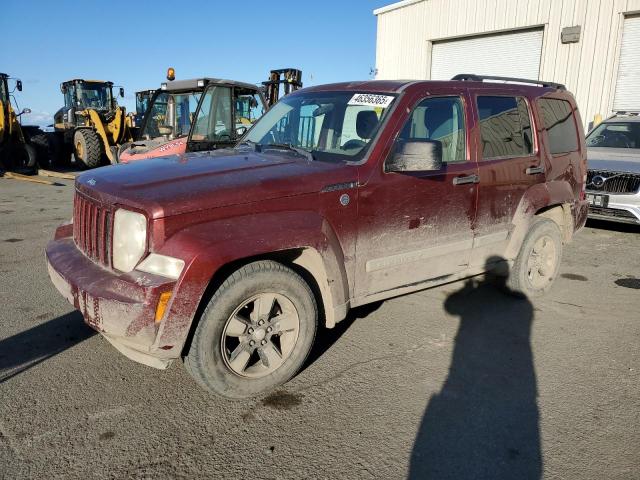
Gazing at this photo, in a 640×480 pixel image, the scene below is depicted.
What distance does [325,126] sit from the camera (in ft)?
13.3

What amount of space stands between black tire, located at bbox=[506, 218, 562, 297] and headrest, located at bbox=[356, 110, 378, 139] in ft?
6.76

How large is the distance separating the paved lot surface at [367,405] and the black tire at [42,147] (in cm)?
1442

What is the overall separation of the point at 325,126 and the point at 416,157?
0.87m

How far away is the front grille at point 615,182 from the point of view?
773 cm

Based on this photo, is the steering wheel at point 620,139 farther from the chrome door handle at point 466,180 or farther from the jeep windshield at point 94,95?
the jeep windshield at point 94,95

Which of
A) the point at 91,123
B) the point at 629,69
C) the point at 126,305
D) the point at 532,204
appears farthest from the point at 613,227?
the point at 91,123

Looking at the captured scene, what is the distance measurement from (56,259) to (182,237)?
47.2 inches

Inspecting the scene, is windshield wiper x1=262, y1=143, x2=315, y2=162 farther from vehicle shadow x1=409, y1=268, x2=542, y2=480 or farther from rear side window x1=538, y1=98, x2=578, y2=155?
rear side window x1=538, y1=98, x2=578, y2=155

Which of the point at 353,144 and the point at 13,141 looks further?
the point at 13,141

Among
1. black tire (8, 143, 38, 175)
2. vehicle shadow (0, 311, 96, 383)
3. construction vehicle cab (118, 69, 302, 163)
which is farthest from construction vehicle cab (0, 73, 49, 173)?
vehicle shadow (0, 311, 96, 383)

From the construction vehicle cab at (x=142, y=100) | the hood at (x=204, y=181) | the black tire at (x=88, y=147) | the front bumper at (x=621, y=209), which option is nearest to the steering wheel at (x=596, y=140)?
the front bumper at (x=621, y=209)

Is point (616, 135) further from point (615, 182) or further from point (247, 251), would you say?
point (247, 251)

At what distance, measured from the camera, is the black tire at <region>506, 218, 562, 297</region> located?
489 cm

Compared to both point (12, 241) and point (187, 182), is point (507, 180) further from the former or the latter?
point (12, 241)
